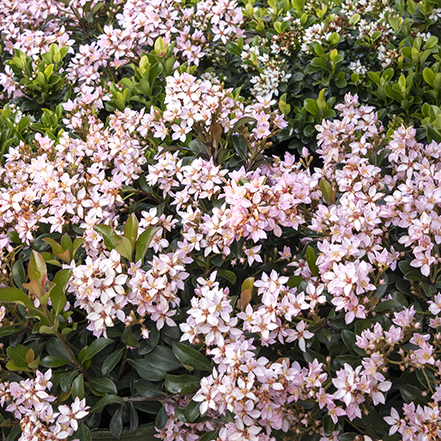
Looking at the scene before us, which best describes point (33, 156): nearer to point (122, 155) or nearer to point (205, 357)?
point (122, 155)

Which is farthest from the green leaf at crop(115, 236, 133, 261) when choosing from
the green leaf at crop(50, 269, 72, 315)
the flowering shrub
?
the green leaf at crop(50, 269, 72, 315)

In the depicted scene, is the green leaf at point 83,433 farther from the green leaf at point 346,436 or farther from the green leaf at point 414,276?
the green leaf at point 414,276

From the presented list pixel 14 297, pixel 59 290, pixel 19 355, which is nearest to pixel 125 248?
pixel 59 290

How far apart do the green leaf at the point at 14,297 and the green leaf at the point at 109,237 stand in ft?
0.80

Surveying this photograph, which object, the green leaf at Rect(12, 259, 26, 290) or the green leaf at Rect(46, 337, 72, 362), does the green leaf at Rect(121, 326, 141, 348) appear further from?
the green leaf at Rect(12, 259, 26, 290)

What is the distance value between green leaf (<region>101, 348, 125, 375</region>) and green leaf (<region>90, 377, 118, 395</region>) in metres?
0.02

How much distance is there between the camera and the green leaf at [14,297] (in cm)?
116

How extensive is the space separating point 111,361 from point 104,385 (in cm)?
6

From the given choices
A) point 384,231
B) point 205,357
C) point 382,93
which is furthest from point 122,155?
point 382,93

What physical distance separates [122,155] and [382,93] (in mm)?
1274

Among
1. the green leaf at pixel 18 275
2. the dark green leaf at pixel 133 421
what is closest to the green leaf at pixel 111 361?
the dark green leaf at pixel 133 421

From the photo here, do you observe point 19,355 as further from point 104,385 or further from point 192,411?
point 192,411

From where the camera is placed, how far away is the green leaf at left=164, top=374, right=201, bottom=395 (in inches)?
46.6

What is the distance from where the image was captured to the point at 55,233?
4.91ft
